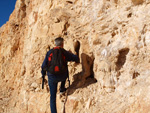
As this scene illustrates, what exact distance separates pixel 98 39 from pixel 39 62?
2.06 metres

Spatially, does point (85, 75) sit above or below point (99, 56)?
below

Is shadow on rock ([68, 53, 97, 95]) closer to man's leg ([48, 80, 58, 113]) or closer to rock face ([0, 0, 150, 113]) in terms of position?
rock face ([0, 0, 150, 113])

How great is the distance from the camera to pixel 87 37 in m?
4.00

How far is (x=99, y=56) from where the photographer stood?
3561 mm

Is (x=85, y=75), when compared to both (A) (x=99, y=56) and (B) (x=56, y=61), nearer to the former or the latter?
(A) (x=99, y=56)

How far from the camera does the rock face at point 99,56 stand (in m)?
2.85

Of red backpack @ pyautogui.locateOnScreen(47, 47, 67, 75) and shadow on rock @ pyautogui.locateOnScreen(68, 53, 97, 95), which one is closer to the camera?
red backpack @ pyautogui.locateOnScreen(47, 47, 67, 75)

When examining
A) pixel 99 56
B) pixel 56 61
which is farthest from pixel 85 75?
pixel 56 61

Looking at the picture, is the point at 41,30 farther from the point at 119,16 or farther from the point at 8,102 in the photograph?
the point at 8,102

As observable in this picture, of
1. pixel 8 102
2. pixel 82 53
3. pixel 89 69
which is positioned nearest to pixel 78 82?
pixel 89 69

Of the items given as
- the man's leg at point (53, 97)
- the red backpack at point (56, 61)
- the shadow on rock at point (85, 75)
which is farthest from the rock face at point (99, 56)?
the red backpack at point (56, 61)

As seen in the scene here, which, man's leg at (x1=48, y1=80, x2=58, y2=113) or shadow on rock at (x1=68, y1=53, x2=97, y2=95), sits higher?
shadow on rock at (x1=68, y1=53, x2=97, y2=95)

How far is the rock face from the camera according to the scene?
2.85 meters

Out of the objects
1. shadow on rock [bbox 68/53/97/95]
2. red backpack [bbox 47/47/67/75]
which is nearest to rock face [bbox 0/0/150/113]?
shadow on rock [bbox 68/53/97/95]
